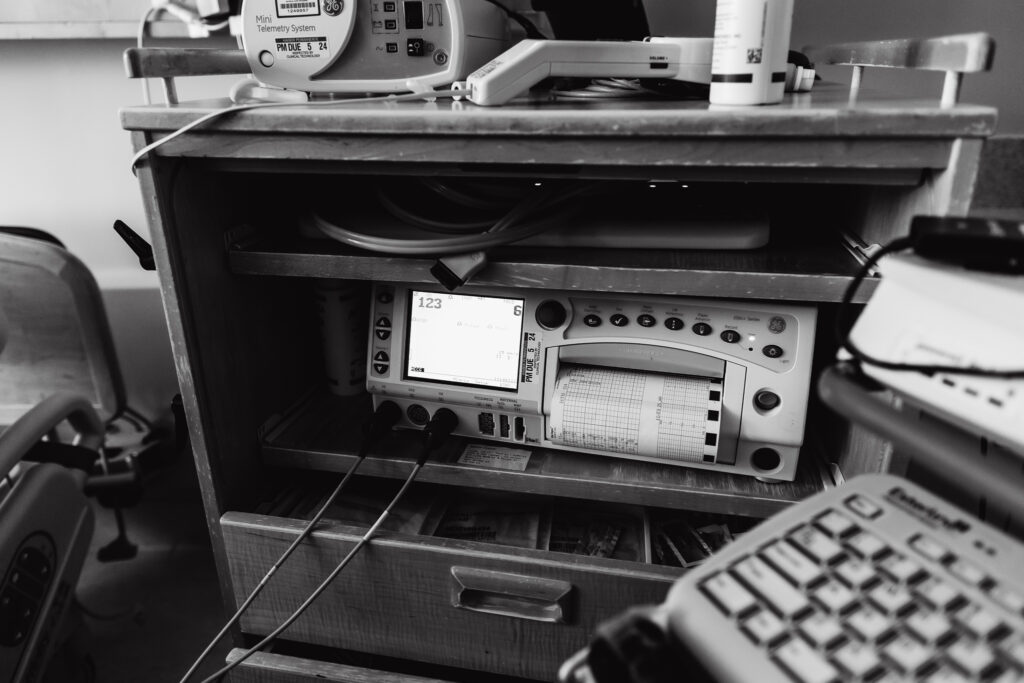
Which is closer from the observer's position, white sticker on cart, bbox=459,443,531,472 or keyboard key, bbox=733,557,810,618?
keyboard key, bbox=733,557,810,618

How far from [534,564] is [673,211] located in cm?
43

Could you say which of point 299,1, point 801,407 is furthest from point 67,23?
point 801,407

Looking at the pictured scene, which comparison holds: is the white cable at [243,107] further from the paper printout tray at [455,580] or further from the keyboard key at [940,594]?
the keyboard key at [940,594]

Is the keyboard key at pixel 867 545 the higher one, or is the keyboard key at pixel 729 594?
the keyboard key at pixel 867 545

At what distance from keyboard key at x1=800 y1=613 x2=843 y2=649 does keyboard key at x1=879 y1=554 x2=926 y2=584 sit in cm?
5

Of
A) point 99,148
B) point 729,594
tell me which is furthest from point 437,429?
point 99,148

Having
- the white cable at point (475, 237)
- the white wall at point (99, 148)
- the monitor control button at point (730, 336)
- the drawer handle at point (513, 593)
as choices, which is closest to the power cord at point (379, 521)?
the drawer handle at point (513, 593)

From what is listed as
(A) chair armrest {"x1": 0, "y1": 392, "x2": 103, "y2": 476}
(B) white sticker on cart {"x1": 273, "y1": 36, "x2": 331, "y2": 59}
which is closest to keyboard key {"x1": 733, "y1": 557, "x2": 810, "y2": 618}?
(B) white sticker on cart {"x1": 273, "y1": 36, "x2": 331, "y2": 59}

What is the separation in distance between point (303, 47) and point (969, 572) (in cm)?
74

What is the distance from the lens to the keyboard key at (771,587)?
0.39 metres

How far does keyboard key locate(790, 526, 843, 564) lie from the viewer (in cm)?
41

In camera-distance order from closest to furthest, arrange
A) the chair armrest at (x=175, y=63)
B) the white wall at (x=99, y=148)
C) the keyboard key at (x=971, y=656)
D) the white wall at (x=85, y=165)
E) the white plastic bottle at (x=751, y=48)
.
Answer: the keyboard key at (x=971, y=656)
the white plastic bottle at (x=751, y=48)
the chair armrest at (x=175, y=63)
the white wall at (x=99, y=148)
the white wall at (x=85, y=165)

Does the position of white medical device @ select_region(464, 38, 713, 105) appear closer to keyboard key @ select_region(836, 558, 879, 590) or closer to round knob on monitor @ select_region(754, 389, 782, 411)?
round knob on monitor @ select_region(754, 389, 782, 411)

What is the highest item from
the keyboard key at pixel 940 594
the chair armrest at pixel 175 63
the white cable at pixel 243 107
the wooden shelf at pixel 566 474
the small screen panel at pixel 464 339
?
the chair armrest at pixel 175 63
